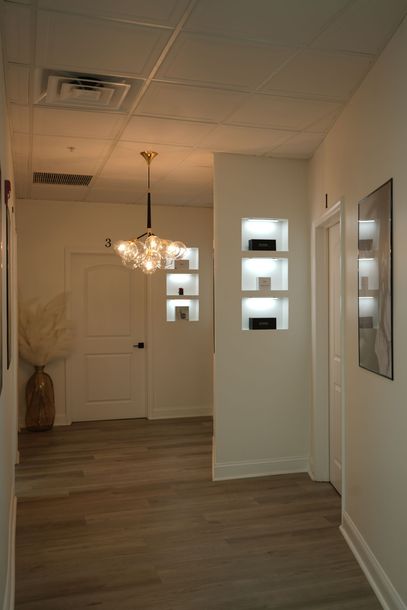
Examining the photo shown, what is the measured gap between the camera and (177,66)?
2.91 m

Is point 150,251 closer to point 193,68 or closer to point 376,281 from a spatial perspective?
point 193,68

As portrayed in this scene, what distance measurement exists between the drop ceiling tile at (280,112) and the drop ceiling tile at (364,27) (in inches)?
27.2

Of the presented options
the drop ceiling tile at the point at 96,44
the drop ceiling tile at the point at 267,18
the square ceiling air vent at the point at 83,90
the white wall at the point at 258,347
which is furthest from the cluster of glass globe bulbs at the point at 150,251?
the drop ceiling tile at the point at 267,18

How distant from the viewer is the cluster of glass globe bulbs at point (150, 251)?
A: 4836mm

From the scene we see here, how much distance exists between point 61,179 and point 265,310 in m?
2.52

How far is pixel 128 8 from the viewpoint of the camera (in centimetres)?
235

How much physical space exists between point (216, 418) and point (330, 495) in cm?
110

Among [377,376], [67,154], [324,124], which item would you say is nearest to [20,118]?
[67,154]

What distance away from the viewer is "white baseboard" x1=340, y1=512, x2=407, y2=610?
2670 mm

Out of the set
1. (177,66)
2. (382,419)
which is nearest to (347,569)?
(382,419)

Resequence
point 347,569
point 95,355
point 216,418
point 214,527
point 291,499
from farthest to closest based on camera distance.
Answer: point 95,355 < point 216,418 < point 291,499 < point 214,527 < point 347,569

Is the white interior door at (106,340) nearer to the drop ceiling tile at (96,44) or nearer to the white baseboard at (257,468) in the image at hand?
the white baseboard at (257,468)

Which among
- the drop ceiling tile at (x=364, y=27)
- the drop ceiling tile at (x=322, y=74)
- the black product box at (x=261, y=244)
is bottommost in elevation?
the black product box at (x=261, y=244)

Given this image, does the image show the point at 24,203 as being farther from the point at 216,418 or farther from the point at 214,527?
the point at 214,527
